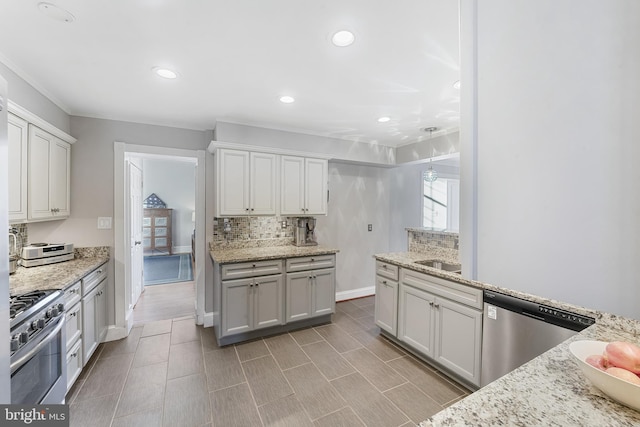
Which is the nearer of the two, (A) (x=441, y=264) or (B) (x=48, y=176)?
(B) (x=48, y=176)

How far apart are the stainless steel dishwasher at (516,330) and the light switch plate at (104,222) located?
3.78m

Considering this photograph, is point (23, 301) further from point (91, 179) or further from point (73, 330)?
point (91, 179)

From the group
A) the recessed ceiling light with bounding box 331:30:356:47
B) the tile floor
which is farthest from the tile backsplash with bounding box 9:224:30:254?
the recessed ceiling light with bounding box 331:30:356:47

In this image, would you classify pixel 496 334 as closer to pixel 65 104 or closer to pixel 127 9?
pixel 127 9

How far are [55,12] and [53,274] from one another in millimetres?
1886

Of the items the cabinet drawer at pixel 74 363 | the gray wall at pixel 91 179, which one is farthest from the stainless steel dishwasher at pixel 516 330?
the gray wall at pixel 91 179

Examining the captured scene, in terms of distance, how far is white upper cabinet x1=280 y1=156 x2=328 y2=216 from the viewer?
3561 mm

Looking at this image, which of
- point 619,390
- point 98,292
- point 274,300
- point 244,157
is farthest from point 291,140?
point 619,390

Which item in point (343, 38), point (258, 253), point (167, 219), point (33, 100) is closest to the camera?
point (343, 38)

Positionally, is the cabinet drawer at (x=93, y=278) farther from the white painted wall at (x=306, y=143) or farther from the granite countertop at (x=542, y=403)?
the granite countertop at (x=542, y=403)

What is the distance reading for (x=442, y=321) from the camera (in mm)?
2408

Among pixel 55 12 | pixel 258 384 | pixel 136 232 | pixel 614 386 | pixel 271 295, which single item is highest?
pixel 55 12

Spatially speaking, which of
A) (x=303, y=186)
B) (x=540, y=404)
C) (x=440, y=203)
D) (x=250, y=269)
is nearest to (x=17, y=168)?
(x=250, y=269)

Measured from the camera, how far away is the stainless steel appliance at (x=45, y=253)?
7.71 feet
